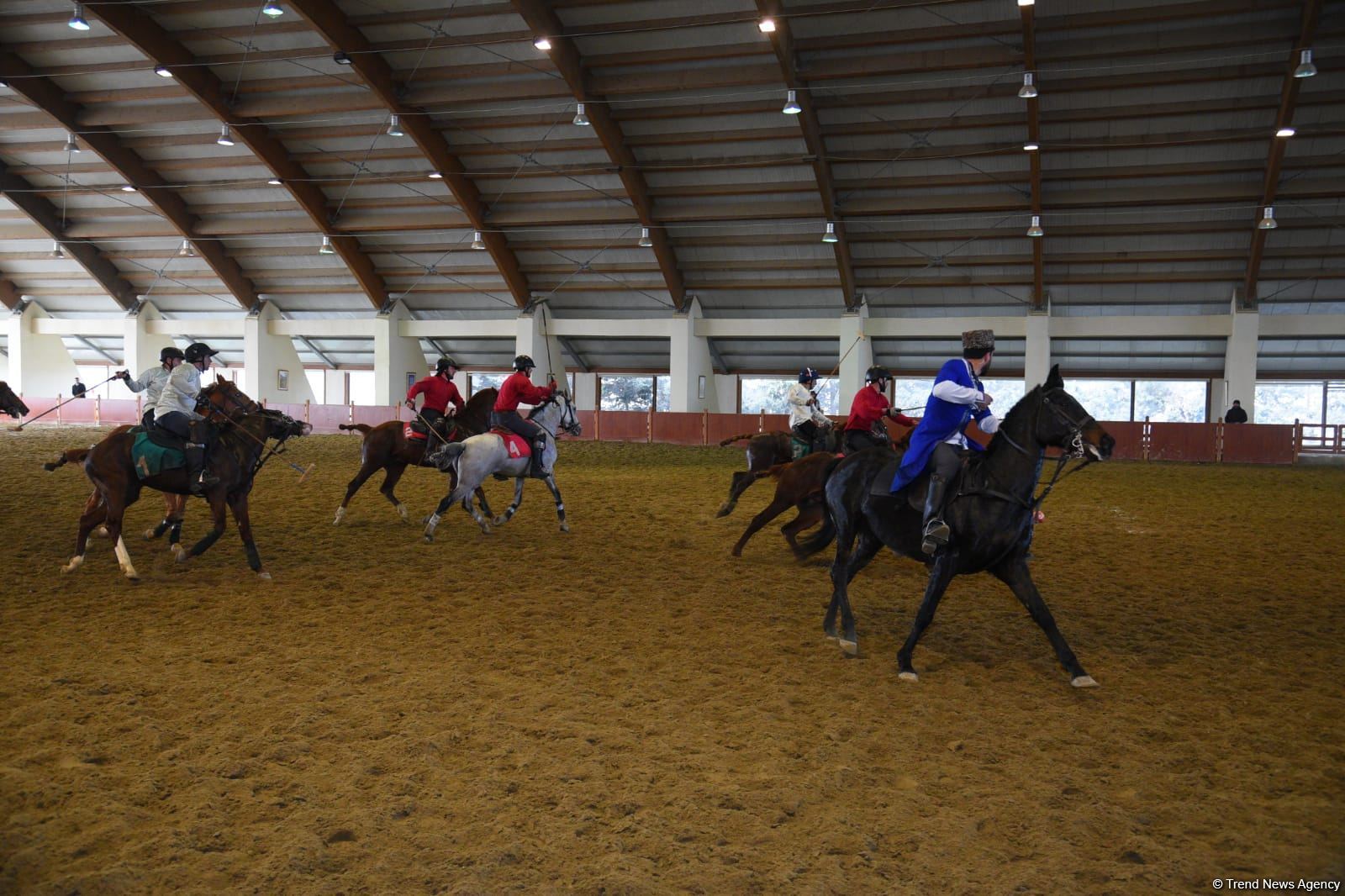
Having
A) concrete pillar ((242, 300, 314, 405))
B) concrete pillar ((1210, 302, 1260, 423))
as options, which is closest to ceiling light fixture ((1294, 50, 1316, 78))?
concrete pillar ((1210, 302, 1260, 423))

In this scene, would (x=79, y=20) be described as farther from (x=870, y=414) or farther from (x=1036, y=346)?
(x=1036, y=346)

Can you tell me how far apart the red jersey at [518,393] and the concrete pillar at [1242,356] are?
2376cm

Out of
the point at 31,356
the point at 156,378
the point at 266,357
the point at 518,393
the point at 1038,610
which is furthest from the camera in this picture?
the point at 31,356

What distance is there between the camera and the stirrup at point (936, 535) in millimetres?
5508

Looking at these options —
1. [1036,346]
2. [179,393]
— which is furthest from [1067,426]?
[1036,346]

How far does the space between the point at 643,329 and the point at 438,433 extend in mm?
19779

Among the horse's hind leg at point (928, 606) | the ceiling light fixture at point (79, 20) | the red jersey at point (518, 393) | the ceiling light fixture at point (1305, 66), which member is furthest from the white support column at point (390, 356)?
the horse's hind leg at point (928, 606)

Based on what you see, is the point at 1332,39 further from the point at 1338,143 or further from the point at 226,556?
the point at 226,556

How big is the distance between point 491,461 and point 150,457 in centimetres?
353

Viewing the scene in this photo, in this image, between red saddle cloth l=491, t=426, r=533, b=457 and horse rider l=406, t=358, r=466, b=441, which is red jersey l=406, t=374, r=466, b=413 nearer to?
horse rider l=406, t=358, r=466, b=441

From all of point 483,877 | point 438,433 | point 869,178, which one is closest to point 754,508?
point 438,433

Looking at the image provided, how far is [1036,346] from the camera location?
27656mm

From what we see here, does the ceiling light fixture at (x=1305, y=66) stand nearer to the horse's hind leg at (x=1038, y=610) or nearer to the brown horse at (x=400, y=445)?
the brown horse at (x=400, y=445)

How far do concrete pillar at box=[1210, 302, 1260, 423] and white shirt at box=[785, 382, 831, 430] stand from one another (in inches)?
812
